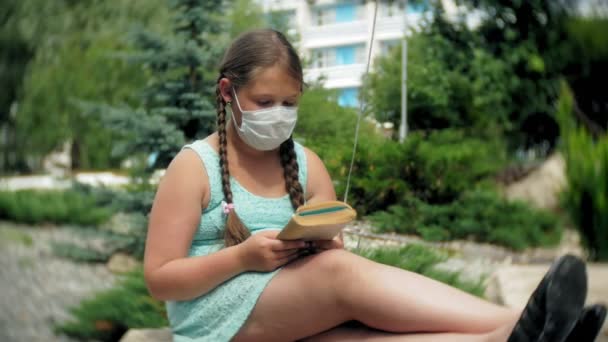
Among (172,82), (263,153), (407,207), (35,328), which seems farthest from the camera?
(172,82)

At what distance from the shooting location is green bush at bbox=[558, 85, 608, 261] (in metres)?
4.59

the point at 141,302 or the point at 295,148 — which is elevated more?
the point at 295,148

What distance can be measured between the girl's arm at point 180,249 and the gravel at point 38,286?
7.56ft

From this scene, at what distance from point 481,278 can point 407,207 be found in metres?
0.66

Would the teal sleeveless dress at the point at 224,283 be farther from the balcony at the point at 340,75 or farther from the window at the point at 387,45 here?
the window at the point at 387,45

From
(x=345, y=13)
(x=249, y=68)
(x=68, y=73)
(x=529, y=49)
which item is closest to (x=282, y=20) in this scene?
(x=345, y=13)

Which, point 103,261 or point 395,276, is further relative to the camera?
point 103,261

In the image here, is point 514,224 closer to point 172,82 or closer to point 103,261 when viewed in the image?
point 172,82

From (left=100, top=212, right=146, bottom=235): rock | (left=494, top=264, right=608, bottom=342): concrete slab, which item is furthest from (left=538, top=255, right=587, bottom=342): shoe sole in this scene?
(left=100, top=212, right=146, bottom=235): rock

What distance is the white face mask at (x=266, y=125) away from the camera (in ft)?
4.89

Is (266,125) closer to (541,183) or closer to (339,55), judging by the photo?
(339,55)

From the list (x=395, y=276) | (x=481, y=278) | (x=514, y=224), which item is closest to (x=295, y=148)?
(x=395, y=276)

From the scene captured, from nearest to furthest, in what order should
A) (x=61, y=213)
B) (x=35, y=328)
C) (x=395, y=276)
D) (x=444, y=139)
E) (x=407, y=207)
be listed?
1. (x=395, y=276)
2. (x=407, y=207)
3. (x=444, y=139)
4. (x=35, y=328)
5. (x=61, y=213)

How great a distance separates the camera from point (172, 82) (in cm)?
407
